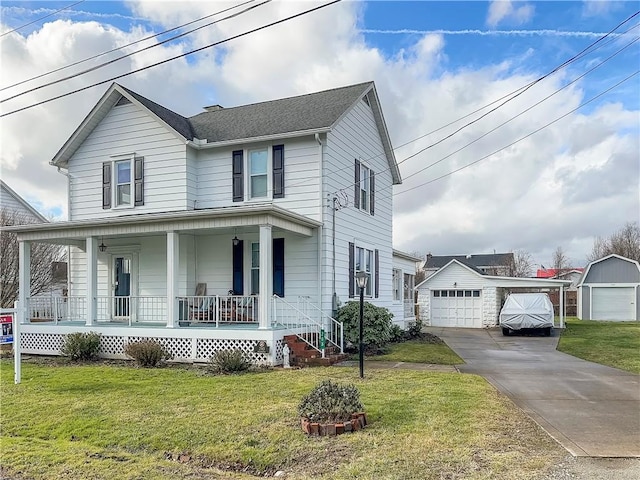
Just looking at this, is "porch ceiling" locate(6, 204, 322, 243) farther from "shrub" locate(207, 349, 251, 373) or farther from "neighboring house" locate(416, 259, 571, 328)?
"neighboring house" locate(416, 259, 571, 328)

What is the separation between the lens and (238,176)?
15180 millimetres

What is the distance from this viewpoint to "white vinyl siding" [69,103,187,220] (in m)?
15.4

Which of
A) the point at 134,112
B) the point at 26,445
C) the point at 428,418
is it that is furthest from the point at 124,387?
the point at 134,112

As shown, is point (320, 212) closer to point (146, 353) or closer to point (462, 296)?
point (146, 353)

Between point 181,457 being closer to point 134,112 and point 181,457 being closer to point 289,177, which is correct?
point 289,177

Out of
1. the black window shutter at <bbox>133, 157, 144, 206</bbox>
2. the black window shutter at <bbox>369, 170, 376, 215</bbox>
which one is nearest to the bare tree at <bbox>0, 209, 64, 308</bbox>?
the black window shutter at <bbox>133, 157, 144, 206</bbox>

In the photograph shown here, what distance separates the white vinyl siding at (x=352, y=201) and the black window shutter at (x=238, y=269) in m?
2.49

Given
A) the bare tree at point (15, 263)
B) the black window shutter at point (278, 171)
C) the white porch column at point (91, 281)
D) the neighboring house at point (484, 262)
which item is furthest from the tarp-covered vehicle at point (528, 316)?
the neighboring house at point (484, 262)

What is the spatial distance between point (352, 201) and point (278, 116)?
3475 mm

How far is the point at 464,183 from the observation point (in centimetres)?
2184

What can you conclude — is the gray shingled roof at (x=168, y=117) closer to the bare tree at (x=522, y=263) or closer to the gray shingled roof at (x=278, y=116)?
the gray shingled roof at (x=278, y=116)

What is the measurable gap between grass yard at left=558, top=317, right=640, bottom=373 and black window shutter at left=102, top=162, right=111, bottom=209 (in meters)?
15.0

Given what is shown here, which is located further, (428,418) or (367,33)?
(367,33)

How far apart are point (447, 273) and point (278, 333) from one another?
19070 mm
